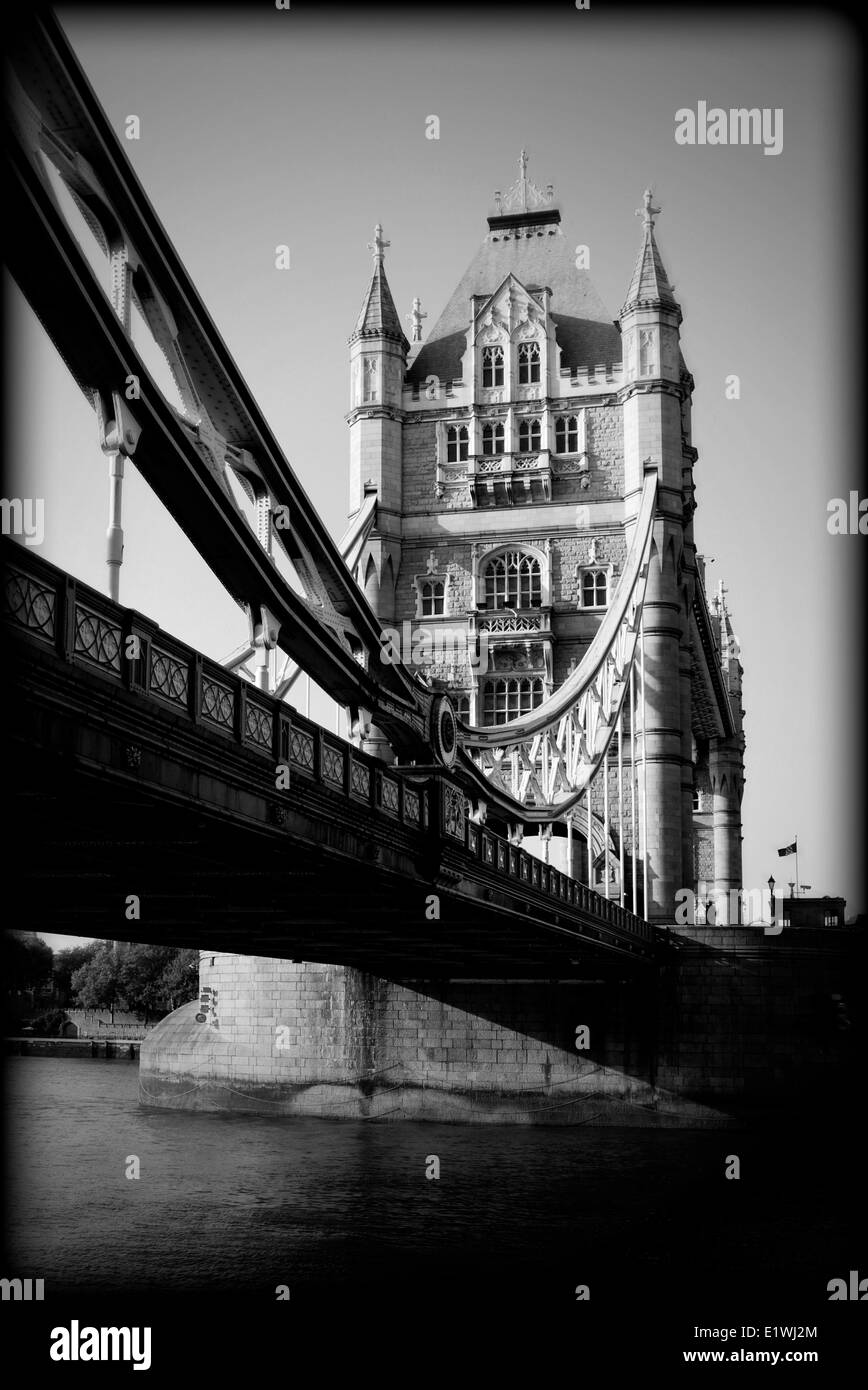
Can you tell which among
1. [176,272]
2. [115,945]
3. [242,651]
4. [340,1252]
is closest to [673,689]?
[242,651]

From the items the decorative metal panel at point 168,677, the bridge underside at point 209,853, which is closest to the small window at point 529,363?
the bridge underside at point 209,853

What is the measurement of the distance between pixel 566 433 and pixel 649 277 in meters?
5.46

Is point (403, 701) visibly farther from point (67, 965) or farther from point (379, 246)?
point (67, 965)

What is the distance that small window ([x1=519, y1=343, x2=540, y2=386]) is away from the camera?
173ft

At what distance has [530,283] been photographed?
5578cm

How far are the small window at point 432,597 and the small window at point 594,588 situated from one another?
4466mm

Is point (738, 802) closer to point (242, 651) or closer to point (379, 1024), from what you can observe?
point (379, 1024)

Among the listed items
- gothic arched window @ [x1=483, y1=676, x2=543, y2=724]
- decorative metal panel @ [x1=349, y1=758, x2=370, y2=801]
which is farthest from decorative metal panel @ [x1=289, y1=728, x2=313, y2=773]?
gothic arched window @ [x1=483, y1=676, x2=543, y2=724]

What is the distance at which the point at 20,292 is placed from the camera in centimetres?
1362

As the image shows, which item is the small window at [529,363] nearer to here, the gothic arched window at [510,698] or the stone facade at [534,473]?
the stone facade at [534,473]

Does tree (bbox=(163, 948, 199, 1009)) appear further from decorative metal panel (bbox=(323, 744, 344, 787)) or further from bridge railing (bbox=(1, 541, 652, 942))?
decorative metal panel (bbox=(323, 744, 344, 787))

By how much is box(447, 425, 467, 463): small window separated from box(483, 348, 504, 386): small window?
68.9 inches

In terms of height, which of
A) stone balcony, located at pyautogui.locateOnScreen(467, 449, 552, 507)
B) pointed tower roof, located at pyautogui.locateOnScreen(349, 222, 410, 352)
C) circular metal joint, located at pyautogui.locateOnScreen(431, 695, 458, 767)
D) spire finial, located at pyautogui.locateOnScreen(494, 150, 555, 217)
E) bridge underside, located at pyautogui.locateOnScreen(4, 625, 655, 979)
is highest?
spire finial, located at pyautogui.locateOnScreen(494, 150, 555, 217)

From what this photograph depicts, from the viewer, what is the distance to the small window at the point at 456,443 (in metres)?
52.7
